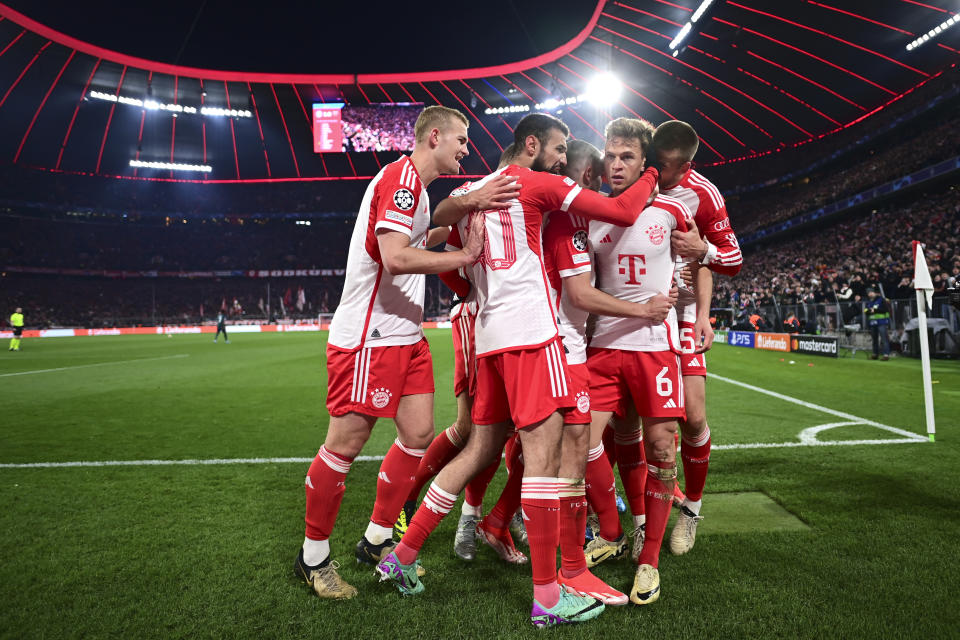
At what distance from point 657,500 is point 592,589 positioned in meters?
0.56

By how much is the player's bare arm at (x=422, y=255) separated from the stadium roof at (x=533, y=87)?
64.6 feet

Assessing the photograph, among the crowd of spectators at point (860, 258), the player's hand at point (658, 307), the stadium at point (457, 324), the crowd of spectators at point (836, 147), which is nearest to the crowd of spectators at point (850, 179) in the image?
the stadium at point (457, 324)

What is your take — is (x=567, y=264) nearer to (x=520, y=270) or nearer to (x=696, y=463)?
(x=520, y=270)

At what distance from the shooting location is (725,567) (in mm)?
2580

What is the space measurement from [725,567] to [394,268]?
2140 millimetres

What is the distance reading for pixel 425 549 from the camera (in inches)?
116

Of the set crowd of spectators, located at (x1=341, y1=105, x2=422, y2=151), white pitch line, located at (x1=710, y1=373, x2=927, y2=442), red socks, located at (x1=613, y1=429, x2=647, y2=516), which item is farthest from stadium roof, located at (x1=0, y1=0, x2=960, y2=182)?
red socks, located at (x1=613, y1=429, x2=647, y2=516)

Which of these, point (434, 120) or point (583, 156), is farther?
point (583, 156)

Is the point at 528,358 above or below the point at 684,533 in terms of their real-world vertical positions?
above

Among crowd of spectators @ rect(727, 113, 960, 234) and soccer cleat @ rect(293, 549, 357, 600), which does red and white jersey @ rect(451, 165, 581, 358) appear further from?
crowd of spectators @ rect(727, 113, 960, 234)

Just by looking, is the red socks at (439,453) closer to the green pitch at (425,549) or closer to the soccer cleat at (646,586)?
the green pitch at (425,549)

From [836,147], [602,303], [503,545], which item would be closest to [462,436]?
[503,545]

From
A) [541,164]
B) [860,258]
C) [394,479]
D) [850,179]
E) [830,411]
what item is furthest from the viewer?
[850,179]

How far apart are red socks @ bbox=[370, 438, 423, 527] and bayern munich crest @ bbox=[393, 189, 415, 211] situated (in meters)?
1.21
